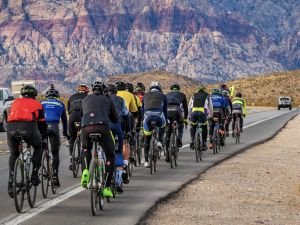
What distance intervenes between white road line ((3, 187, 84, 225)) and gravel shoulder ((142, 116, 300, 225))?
165cm

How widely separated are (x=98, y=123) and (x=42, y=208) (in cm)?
172

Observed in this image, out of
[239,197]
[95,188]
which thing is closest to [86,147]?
[95,188]

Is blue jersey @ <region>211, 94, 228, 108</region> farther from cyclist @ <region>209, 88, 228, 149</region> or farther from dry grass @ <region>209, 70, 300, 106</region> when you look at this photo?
dry grass @ <region>209, 70, 300, 106</region>

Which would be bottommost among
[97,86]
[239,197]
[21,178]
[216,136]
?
[239,197]

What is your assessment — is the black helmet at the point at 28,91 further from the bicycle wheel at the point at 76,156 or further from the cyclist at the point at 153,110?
the cyclist at the point at 153,110

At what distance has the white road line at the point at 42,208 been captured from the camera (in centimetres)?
1040

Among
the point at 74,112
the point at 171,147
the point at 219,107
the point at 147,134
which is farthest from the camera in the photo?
the point at 219,107

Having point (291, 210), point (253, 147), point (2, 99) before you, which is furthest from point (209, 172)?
point (2, 99)

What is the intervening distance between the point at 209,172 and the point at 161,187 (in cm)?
345

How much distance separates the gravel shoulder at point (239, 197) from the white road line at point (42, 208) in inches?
64.8

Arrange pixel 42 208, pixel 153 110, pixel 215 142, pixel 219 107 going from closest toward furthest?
pixel 42 208, pixel 153 110, pixel 215 142, pixel 219 107

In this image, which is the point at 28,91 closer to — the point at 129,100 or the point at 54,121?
the point at 54,121

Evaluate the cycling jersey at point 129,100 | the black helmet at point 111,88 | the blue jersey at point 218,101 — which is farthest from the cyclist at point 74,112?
the blue jersey at point 218,101

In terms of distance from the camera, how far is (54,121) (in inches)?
536
